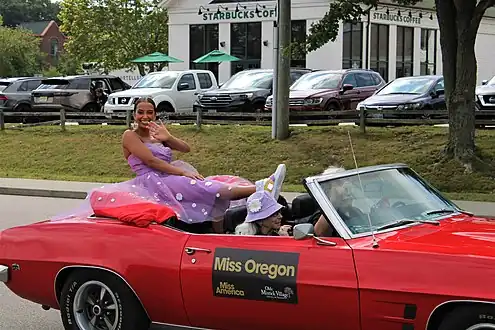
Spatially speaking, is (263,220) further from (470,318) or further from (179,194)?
(470,318)

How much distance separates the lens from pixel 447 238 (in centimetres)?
445

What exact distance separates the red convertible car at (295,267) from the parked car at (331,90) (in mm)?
14754

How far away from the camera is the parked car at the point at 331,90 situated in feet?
66.6

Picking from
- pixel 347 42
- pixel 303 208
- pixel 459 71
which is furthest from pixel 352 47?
pixel 303 208

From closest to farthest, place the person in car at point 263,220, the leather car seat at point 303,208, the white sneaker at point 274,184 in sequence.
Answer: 1. the person in car at point 263,220
2. the white sneaker at point 274,184
3. the leather car seat at point 303,208

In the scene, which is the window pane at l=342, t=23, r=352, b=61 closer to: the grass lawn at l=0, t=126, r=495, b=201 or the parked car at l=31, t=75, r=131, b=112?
the parked car at l=31, t=75, r=131, b=112

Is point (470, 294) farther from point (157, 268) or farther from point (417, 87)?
point (417, 87)

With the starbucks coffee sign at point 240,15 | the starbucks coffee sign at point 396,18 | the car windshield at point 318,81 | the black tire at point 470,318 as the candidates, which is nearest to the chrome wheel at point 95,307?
the black tire at point 470,318

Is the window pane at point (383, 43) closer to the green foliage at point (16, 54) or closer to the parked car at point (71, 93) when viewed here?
the parked car at point (71, 93)

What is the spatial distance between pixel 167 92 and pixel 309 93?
15.9 ft

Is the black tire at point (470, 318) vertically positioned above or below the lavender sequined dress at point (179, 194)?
below

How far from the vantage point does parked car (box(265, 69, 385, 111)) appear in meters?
20.3

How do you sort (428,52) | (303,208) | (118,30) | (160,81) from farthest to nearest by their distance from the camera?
(118,30) < (428,52) < (160,81) < (303,208)

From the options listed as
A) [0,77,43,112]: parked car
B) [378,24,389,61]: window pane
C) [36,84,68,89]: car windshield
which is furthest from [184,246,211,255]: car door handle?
[378,24,389,61]: window pane
